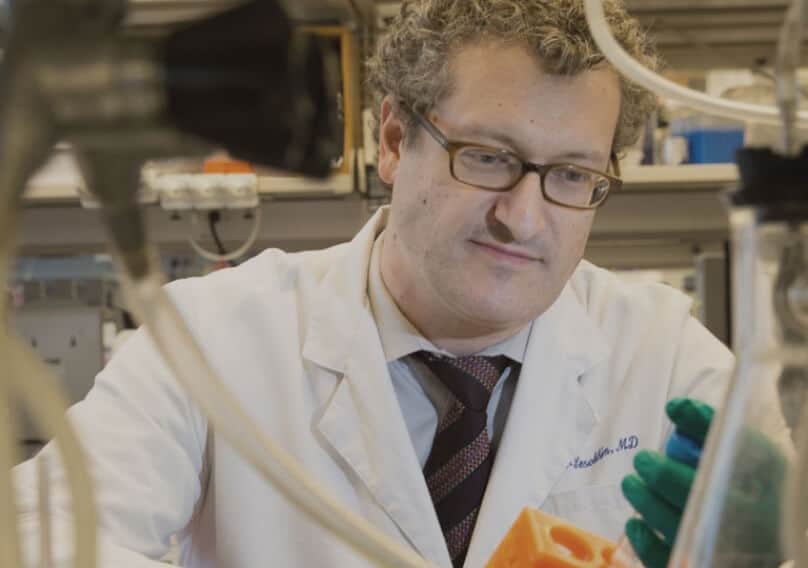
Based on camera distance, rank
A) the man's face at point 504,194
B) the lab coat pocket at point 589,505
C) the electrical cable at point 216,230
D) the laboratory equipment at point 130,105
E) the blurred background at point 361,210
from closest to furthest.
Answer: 1. the laboratory equipment at point 130,105
2. the man's face at point 504,194
3. the lab coat pocket at point 589,505
4. the blurred background at point 361,210
5. the electrical cable at point 216,230

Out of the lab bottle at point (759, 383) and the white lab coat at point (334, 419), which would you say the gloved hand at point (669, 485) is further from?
the white lab coat at point (334, 419)

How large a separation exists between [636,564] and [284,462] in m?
0.38

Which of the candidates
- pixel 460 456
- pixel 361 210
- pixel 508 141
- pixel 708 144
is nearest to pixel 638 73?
pixel 508 141

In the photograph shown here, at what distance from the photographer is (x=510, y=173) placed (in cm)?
118

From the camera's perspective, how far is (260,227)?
9.02 ft

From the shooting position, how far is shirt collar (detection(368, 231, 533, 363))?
4.43 ft

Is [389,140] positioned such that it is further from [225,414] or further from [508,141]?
[225,414]

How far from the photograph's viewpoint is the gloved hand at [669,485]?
24.6 inches

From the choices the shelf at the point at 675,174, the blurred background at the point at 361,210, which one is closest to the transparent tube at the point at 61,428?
the blurred background at the point at 361,210

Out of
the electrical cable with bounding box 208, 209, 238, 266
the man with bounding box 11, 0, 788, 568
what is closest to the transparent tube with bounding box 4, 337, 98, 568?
the man with bounding box 11, 0, 788, 568

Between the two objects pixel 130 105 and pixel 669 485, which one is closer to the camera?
pixel 130 105

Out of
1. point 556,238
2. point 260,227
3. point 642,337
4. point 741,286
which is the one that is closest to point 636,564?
point 741,286

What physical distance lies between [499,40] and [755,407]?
0.90 meters

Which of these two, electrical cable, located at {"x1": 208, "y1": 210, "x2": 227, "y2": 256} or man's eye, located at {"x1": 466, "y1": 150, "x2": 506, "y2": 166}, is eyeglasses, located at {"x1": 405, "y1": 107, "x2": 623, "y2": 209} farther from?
electrical cable, located at {"x1": 208, "y1": 210, "x2": 227, "y2": 256}
